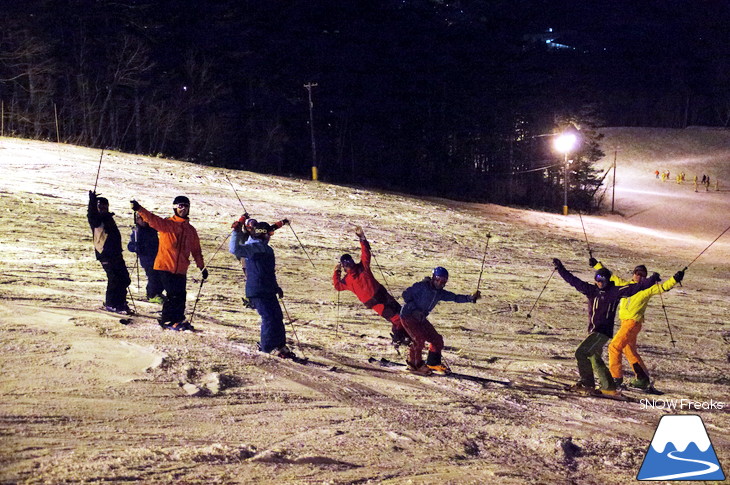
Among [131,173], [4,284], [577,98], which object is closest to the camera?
[4,284]

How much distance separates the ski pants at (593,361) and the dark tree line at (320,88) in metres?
33.4

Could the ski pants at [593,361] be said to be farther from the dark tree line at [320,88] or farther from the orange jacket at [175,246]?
the dark tree line at [320,88]

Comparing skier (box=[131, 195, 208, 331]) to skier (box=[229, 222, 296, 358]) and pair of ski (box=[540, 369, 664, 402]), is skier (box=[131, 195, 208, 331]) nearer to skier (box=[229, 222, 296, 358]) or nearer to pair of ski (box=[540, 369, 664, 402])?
skier (box=[229, 222, 296, 358])

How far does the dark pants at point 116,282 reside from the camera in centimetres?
1053

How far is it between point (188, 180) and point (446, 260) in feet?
38.7

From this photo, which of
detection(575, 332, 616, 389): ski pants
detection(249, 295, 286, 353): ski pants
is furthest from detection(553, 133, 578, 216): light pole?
detection(249, 295, 286, 353): ski pants

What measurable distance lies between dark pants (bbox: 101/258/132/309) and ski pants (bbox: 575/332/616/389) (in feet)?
19.4

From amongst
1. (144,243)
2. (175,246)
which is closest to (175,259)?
(175,246)

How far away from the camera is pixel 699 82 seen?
90250 mm

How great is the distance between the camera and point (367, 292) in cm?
A: 1062

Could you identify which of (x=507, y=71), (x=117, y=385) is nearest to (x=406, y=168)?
(x=507, y=71)

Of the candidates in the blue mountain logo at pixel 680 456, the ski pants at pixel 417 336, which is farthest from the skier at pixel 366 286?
the blue mountain logo at pixel 680 456

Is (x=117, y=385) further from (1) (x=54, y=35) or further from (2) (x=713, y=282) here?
(1) (x=54, y=35)

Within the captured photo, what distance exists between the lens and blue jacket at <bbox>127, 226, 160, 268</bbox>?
11445 mm
